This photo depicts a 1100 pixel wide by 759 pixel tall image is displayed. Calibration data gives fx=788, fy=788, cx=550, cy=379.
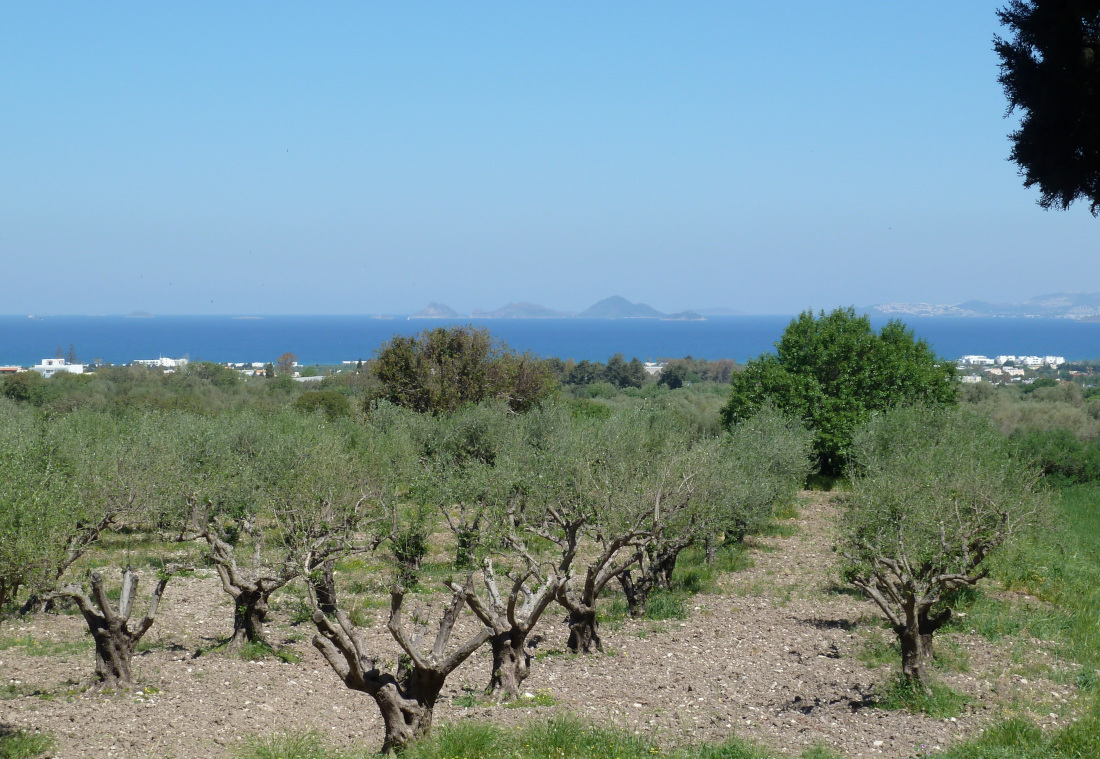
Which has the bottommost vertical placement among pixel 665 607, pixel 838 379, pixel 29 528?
pixel 665 607

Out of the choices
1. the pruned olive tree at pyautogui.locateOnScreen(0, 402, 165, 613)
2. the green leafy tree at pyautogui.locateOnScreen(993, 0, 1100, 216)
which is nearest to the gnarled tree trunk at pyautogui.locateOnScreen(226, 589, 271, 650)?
the pruned olive tree at pyautogui.locateOnScreen(0, 402, 165, 613)

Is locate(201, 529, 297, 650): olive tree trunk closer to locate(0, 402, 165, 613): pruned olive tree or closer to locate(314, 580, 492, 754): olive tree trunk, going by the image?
locate(0, 402, 165, 613): pruned olive tree

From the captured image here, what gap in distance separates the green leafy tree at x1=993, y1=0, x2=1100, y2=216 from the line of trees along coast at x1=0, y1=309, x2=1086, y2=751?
7.85 metres

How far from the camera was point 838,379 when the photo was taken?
40.2m

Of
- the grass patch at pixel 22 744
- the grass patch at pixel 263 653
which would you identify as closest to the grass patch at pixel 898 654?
the grass patch at pixel 263 653

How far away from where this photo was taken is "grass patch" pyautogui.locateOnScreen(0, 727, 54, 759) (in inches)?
388

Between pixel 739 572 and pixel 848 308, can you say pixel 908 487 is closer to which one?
pixel 739 572

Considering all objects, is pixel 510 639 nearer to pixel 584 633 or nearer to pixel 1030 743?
pixel 584 633

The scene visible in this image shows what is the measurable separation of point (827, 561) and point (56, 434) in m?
23.7

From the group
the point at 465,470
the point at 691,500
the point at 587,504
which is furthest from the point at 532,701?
the point at 465,470

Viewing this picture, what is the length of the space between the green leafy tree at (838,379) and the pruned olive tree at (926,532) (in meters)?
19.6

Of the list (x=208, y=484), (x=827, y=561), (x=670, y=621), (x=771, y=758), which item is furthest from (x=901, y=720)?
(x=208, y=484)

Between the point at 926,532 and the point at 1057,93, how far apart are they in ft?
36.0

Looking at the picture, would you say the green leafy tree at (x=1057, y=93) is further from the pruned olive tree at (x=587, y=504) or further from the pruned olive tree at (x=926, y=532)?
the pruned olive tree at (x=587, y=504)
